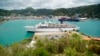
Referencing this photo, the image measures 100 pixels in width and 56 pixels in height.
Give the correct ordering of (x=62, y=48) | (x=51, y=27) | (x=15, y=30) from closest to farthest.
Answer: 1. (x=62, y=48)
2. (x=15, y=30)
3. (x=51, y=27)

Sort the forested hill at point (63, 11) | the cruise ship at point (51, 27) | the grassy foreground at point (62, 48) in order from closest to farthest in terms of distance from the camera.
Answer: the grassy foreground at point (62, 48) < the forested hill at point (63, 11) < the cruise ship at point (51, 27)

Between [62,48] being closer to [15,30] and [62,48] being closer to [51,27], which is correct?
[15,30]

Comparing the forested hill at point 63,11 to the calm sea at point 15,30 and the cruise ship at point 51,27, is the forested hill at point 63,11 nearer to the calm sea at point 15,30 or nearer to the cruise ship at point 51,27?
the calm sea at point 15,30

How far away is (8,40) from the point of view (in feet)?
19.7

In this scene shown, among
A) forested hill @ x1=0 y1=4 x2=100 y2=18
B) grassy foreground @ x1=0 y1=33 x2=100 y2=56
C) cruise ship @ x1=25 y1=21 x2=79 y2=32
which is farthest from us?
cruise ship @ x1=25 y1=21 x2=79 y2=32

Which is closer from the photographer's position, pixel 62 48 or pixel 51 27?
pixel 62 48

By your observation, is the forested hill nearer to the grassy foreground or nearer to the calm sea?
the calm sea

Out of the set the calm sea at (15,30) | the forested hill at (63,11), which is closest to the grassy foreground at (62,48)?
the calm sea at (15,30)

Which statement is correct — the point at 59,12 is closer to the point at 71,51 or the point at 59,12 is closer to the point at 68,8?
the point at 68,8

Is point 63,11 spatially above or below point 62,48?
above

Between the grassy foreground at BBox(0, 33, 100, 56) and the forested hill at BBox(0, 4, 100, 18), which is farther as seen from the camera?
the forested hill at BBox(0, 4, 100, 18)

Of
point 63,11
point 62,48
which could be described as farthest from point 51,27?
point 62,48

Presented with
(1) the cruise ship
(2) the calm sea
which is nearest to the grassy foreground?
(2) the calm sea

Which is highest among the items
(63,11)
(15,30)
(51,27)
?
(63,11)
